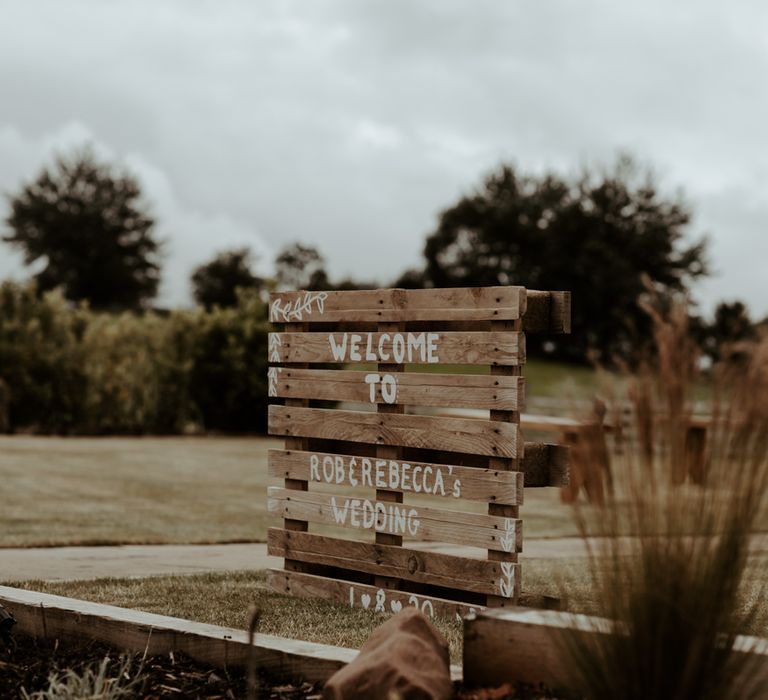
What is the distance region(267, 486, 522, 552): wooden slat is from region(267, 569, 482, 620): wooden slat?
1.04 ft

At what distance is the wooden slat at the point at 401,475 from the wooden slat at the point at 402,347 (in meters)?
0.54

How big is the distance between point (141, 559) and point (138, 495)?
207 inches

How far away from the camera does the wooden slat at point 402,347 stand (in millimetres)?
5340

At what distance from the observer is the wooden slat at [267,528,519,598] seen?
5.39 metres

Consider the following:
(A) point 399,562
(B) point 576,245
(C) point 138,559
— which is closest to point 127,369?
(C) point 138,559

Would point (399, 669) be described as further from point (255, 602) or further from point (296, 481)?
point (296, 481)

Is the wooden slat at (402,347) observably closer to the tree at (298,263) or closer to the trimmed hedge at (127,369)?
the trimmed hedge at (127,369)

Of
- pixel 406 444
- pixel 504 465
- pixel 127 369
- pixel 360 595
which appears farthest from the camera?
pixel 127 369

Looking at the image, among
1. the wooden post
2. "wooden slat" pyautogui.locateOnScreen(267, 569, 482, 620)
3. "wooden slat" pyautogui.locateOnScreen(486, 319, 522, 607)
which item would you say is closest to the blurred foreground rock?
"wooden slat" pyautogui.locateOnScreen(486, 319, 522, 607)

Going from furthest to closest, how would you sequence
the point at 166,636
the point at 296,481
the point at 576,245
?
the point at 576,245 < the point at 296,481 < the point at 166,636

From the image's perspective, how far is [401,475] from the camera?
5.86m

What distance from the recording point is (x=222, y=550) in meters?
8.61

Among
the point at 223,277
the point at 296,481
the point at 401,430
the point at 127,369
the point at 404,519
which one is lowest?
the point at 404,519

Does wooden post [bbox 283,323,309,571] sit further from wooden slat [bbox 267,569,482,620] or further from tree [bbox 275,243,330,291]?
tree [bbox 275,243,330,291]
